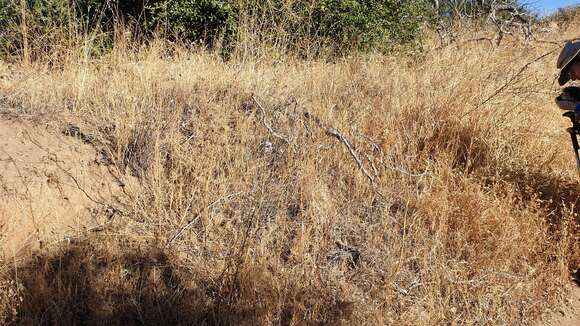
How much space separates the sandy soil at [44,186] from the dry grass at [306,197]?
0.51ft

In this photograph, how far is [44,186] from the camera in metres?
2.93

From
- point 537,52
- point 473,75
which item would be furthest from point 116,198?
point 537,52

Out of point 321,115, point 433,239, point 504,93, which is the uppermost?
point 504,93

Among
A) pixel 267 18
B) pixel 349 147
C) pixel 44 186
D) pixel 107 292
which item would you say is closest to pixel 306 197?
pixel 349 147

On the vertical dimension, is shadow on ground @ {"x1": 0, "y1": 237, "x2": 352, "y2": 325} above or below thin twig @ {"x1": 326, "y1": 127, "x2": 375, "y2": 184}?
below

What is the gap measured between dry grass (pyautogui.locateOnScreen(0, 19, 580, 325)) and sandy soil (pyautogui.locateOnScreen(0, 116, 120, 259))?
16 centimetres

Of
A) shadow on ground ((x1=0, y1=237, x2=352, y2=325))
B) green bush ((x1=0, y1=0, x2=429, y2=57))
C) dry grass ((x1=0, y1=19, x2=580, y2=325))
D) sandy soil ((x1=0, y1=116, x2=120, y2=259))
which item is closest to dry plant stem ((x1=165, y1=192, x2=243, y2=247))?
dry grass ((x1=0, y1=19, x2=580, y2=325))

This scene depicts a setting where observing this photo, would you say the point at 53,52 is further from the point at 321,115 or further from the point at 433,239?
the point at 433,239

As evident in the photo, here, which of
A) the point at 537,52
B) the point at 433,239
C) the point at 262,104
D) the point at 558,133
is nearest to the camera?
the point at 433,239

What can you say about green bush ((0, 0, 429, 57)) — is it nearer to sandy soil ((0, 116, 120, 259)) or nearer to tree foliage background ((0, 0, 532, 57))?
tree foliage background ((0, 0, 532, 57))

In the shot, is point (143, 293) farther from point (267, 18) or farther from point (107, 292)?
point (267, 18)

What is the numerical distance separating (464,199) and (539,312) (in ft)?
2.79

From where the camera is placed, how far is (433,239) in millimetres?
2998

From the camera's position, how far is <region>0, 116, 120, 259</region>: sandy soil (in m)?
2.63
